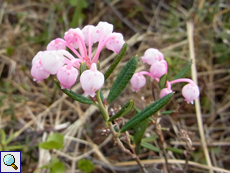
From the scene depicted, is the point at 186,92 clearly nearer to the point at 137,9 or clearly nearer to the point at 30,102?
the point at 30,102

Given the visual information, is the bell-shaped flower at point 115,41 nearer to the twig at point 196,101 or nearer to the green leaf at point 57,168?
the green leaf at point 57,168

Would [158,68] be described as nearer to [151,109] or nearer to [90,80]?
[151,109]

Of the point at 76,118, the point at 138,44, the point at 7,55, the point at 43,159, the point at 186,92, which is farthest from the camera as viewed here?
the point at 138,44

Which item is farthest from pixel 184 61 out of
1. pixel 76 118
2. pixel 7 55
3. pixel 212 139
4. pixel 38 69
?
pixel 7 55

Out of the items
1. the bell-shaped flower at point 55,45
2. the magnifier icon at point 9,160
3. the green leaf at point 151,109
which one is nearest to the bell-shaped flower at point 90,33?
the bell-shaped flower at point 55,45

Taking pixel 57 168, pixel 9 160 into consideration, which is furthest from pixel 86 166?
pixel 9 160

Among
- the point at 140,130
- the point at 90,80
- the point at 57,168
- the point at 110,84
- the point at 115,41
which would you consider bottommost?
the point at 57,168
